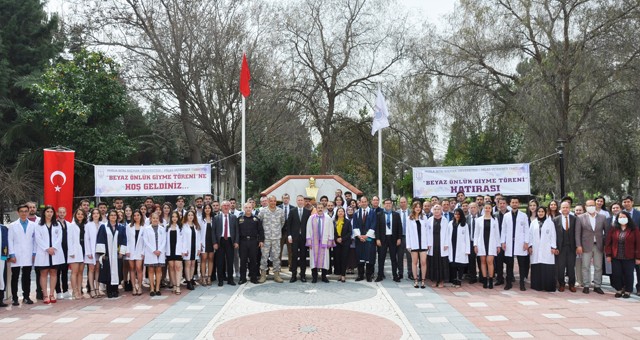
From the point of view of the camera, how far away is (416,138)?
21.5 meters

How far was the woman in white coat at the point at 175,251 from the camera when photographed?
9.88 metres

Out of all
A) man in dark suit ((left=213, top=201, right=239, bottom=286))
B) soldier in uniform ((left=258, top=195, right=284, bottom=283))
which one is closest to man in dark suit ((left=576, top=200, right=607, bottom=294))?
soldier in uniform ((left=258, top=195, right=284, bottom=283))

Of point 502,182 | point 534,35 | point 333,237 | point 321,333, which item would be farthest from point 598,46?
point 321,333

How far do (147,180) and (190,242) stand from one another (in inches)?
145

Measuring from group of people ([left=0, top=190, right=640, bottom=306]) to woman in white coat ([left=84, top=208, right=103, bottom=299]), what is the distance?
0.06 feet

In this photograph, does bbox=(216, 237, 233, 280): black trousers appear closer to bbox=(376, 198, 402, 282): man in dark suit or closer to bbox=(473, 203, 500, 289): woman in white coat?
bbox=(376, 198, 402, 282): man in dark suit

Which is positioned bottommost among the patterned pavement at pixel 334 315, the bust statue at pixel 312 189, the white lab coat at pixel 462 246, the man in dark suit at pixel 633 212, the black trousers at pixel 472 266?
the patterned pavement at pixel 334 315

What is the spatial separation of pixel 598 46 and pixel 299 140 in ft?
36.6

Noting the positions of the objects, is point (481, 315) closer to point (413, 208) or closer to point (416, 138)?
point (413, 208)

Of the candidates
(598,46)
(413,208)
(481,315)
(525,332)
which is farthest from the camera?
(598,46)

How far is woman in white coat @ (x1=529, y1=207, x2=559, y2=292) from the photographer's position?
9742mm

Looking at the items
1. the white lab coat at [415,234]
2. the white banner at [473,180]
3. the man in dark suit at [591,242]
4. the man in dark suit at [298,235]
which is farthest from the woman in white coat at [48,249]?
the man in dark suit at [591,242]

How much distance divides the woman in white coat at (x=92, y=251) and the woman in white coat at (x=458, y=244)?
7.04 m

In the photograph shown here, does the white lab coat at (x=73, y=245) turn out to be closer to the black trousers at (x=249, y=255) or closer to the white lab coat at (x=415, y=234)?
the black trousers at (x=249, y=255)
